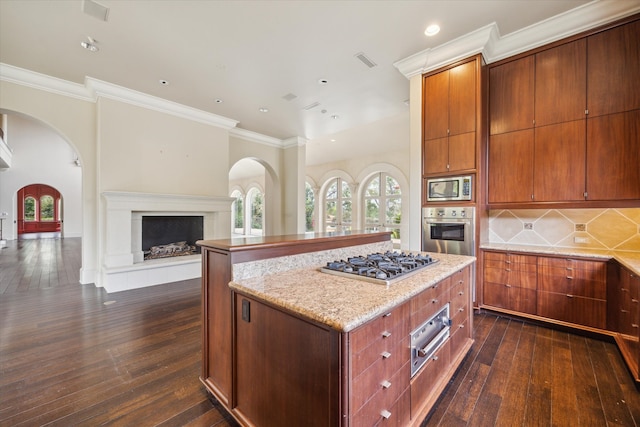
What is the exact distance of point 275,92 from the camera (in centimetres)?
416

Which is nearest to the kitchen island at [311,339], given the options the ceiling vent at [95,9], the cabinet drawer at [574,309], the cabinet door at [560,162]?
the cabinet drawer at [574,309]

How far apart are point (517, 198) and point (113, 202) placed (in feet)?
17.9

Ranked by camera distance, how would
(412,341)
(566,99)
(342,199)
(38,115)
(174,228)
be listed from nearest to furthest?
(412,341)
(566,99)
(38,115)
(174,228)
(342,199)

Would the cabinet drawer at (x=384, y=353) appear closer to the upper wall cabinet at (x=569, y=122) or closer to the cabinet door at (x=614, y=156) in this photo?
the upper wall cabinet at (x=569, y=122)

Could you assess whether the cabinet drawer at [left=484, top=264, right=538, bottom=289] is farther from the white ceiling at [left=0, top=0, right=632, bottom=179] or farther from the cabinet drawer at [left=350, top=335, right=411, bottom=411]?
the white ceiling at [left=0, top=0, right=632, bottom=179]

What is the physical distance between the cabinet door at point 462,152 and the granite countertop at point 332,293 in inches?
69.7

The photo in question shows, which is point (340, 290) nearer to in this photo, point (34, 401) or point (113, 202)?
point (34, 401)

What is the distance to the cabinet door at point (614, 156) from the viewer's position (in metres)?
2.40

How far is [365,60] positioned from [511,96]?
1752mm

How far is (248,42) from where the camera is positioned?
2912mm

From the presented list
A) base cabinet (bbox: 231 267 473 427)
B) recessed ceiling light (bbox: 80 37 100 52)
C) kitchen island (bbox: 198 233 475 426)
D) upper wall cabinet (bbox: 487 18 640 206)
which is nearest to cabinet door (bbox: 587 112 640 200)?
upper wall cabinet (bbox: 487 18 640 206)

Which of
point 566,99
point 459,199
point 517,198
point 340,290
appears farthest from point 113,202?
point 566,99

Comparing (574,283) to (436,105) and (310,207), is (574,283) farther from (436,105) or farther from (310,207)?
(310,207)

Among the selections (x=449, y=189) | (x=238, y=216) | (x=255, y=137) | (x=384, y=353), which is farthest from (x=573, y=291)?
(x=238, y=216)
